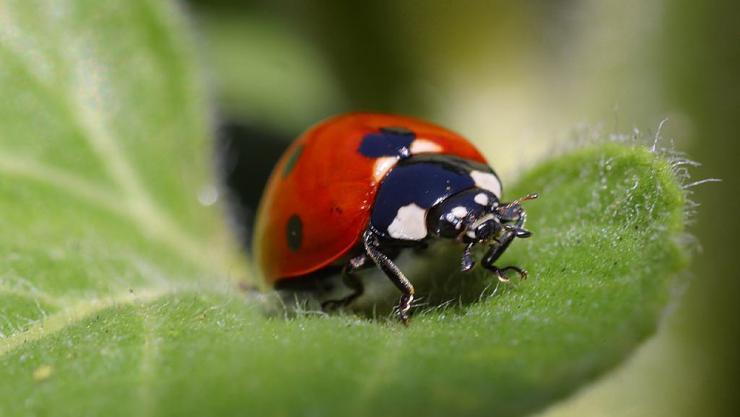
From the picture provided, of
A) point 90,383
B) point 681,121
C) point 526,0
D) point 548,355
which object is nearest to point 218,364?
point 90,383

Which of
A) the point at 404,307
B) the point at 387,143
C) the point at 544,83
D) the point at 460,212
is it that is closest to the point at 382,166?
Result: the point at 387,143

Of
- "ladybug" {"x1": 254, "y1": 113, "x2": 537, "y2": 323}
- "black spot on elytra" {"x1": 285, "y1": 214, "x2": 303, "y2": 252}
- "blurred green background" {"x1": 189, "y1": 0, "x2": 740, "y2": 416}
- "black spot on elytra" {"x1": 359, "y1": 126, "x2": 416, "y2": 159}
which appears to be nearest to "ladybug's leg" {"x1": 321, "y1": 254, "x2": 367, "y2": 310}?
"ladybug" {"x1": 254, "y1": 113, "x2": 537, "y2": 323}

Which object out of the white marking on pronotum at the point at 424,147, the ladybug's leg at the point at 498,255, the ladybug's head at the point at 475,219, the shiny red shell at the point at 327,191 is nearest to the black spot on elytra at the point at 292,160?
the shiny red shell at the point at 327,191

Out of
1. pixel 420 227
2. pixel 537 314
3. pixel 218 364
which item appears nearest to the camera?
pixel 218 364

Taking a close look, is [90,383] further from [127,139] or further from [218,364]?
[127,139]

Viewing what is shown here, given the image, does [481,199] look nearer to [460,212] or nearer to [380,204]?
[460,212]

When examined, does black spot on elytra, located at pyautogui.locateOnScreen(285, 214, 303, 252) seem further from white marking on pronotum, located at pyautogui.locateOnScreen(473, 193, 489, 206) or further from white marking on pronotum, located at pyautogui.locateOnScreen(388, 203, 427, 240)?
white marking on pronotum, located at pyautogui.locateOnScreen(473, 193, 489, 206)

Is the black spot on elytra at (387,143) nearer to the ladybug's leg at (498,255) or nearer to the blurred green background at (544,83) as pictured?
the ladybug's leg at (498,255)
